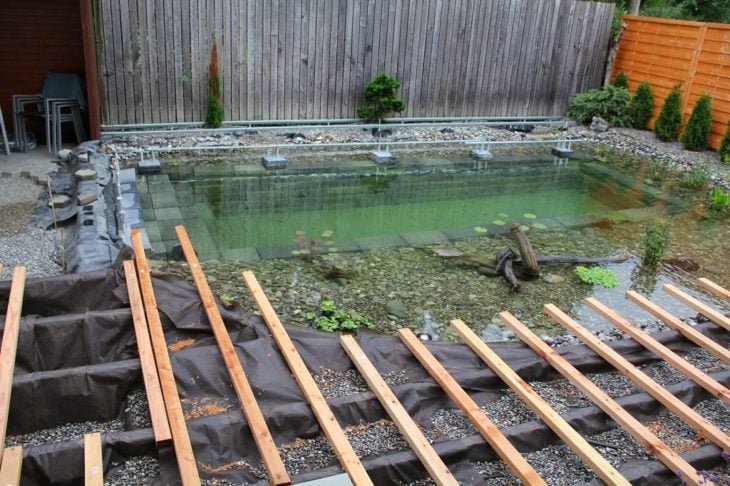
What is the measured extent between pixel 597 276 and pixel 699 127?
5831mm

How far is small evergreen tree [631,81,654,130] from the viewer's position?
11.1m

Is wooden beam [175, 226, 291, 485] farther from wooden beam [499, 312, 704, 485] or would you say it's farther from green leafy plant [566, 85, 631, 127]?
green leafy plant [566, 85, 631, 127]

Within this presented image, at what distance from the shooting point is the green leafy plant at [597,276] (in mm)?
5613

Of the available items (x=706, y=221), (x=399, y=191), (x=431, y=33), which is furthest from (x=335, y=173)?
(x=706, y=221)

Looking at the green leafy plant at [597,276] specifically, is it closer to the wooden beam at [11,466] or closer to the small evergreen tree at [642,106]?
the wooden beam at [11,466]

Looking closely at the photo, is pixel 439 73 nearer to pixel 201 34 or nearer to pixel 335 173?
pixel 335 173

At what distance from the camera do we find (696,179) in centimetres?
872

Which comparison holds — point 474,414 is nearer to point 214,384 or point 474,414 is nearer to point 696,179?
point 214,384

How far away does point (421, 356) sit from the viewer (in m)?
3.85

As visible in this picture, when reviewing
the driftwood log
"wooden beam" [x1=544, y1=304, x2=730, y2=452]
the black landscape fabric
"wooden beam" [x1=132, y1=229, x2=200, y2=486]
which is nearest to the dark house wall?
"wooden beam" [x1=132, y1=229, x2=200, y2=486]

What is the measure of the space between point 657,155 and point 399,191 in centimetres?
500

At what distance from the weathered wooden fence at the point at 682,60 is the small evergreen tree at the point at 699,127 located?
231 mm

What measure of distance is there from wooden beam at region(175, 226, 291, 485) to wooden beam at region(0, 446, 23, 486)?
102 cm

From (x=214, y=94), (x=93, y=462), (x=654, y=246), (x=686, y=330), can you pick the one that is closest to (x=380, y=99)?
(x=214, y=94)
